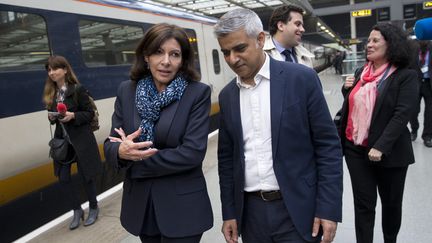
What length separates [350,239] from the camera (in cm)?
316

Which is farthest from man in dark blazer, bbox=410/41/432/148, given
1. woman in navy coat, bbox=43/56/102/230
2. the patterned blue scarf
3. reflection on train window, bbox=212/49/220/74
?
reflection on train window, bbox=212/49/220/74

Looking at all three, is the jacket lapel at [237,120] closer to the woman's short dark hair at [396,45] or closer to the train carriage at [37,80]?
the woman's short dark hair at [396,45]

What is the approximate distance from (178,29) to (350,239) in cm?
232

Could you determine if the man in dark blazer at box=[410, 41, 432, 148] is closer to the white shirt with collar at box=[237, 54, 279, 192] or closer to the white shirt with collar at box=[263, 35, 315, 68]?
the white shirt with collar at box=[263, 35, 315, 68]

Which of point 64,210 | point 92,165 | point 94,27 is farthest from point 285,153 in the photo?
point 94,27

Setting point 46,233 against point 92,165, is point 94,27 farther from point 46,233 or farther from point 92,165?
point 46,233

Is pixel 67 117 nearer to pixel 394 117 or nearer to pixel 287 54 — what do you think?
pixel 287 54

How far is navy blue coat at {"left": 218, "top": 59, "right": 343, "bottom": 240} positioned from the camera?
173 cm

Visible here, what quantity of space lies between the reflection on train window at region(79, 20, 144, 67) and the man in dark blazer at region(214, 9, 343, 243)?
4.42 meters

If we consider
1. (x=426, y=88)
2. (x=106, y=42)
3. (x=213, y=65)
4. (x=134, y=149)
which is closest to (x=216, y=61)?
(x=213, y=65)

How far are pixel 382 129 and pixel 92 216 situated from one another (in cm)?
279

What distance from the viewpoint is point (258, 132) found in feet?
5.87

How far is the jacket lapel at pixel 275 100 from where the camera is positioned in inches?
67.7

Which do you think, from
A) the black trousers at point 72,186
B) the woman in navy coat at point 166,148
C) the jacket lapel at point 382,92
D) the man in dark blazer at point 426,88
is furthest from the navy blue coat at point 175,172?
the man in dark blazer at point 426,88
